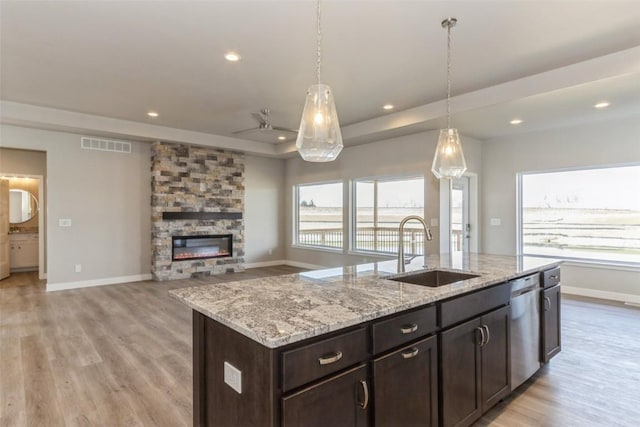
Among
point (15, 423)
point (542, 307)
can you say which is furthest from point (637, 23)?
point (15, 423)

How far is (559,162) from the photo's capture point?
18.2 ft

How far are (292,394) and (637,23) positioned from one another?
3917 millimetres

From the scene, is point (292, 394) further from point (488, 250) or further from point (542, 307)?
point (488, 250)

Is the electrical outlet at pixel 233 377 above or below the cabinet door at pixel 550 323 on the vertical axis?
above

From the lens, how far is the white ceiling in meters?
2.74

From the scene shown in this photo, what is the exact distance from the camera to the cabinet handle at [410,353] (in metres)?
1.63

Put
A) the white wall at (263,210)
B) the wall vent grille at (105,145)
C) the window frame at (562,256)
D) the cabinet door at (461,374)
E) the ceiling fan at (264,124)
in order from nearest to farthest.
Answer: the cabinet door at (461,374) < the window frame at (562,256) < the ceiling fan at (264,124) < the wall vent grille at (105,145) < the white wall at (263,210)

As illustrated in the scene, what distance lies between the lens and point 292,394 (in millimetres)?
1242

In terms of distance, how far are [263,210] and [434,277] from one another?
20.1 ft

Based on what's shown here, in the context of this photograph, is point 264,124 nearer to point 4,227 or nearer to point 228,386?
point 228,386

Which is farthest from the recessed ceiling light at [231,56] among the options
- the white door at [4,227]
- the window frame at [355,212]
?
the white door at [4,227]

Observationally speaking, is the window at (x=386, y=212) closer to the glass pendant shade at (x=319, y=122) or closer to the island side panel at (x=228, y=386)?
the glass pendant shade at (x=319, y=122)

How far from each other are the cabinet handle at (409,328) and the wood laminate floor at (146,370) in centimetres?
106

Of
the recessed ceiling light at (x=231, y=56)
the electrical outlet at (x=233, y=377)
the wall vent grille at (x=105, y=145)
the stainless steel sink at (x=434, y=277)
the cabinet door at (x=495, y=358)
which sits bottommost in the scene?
the cabinet door at (x=495, y=358)
